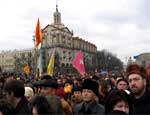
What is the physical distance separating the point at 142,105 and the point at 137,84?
281 mm

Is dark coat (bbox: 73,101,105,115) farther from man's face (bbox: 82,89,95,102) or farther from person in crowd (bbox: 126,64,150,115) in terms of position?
person in crowd (bbox: 126,64,150,115)

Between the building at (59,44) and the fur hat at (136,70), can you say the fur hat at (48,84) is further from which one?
the building at (59,44)

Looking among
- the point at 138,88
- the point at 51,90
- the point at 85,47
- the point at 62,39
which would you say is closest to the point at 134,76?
the point at 138,88

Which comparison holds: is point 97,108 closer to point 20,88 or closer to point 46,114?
point 20,88

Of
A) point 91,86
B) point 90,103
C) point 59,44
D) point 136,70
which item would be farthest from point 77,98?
point 59,44

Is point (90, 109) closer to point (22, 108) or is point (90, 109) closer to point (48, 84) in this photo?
point (48, 84)

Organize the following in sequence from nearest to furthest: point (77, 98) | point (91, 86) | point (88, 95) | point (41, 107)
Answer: point (41, 107) < point (88, 95) < point (91, 86) < point (77, 98)

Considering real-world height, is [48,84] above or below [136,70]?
below

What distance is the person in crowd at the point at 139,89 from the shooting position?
→ 4602 mm

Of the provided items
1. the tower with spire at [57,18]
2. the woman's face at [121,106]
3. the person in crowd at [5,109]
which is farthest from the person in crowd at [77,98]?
the tower with spire at [57,18]

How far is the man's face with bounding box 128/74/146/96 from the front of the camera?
477 cm

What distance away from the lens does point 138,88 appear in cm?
480

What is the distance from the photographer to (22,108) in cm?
459

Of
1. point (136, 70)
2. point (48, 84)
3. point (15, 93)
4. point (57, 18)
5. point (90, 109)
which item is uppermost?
point (57, 18)
